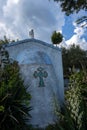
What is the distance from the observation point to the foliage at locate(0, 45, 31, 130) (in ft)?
33.7

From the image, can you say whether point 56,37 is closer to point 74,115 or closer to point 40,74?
point 40,74

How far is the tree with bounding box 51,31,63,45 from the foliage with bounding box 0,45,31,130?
12665 mm

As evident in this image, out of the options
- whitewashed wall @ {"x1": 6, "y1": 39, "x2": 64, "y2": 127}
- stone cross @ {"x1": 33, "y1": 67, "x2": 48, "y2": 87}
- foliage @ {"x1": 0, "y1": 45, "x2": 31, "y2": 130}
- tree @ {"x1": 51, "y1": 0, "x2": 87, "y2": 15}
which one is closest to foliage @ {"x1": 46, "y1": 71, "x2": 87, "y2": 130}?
foliage @ {"x1": 0, "y1": 45, "x2": 31, "y2": 130}

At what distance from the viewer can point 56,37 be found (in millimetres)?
24016

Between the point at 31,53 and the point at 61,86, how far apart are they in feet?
9.83

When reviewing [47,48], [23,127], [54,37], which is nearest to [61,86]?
[47,48]

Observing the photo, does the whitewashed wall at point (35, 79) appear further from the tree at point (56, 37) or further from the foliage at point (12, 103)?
the tree at point (56, 37)

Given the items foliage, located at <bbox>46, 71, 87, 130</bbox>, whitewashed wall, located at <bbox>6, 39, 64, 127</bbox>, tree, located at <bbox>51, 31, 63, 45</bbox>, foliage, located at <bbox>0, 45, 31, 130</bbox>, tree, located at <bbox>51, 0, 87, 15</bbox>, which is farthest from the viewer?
tree, located at <bbox>51, 31, 63, 45</bbox>

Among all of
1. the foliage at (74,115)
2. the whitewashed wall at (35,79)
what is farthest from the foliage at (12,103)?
the foliage at (74,115)

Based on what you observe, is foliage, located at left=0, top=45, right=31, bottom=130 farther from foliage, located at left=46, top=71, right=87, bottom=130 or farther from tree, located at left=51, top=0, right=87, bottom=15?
tree, located at left=51, top=0, right=87, bottom=15

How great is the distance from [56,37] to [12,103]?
14.1 m

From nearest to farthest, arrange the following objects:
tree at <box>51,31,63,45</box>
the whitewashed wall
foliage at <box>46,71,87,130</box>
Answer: foliage at <box>46,71,87,130</box>, the whitewashed wall, tree at <box>51,31,63,45</box>

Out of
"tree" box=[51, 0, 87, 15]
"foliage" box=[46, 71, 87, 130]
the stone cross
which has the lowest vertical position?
"foliage" box=[46, 71, 87, 130]

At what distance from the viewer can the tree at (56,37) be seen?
78.3ft
